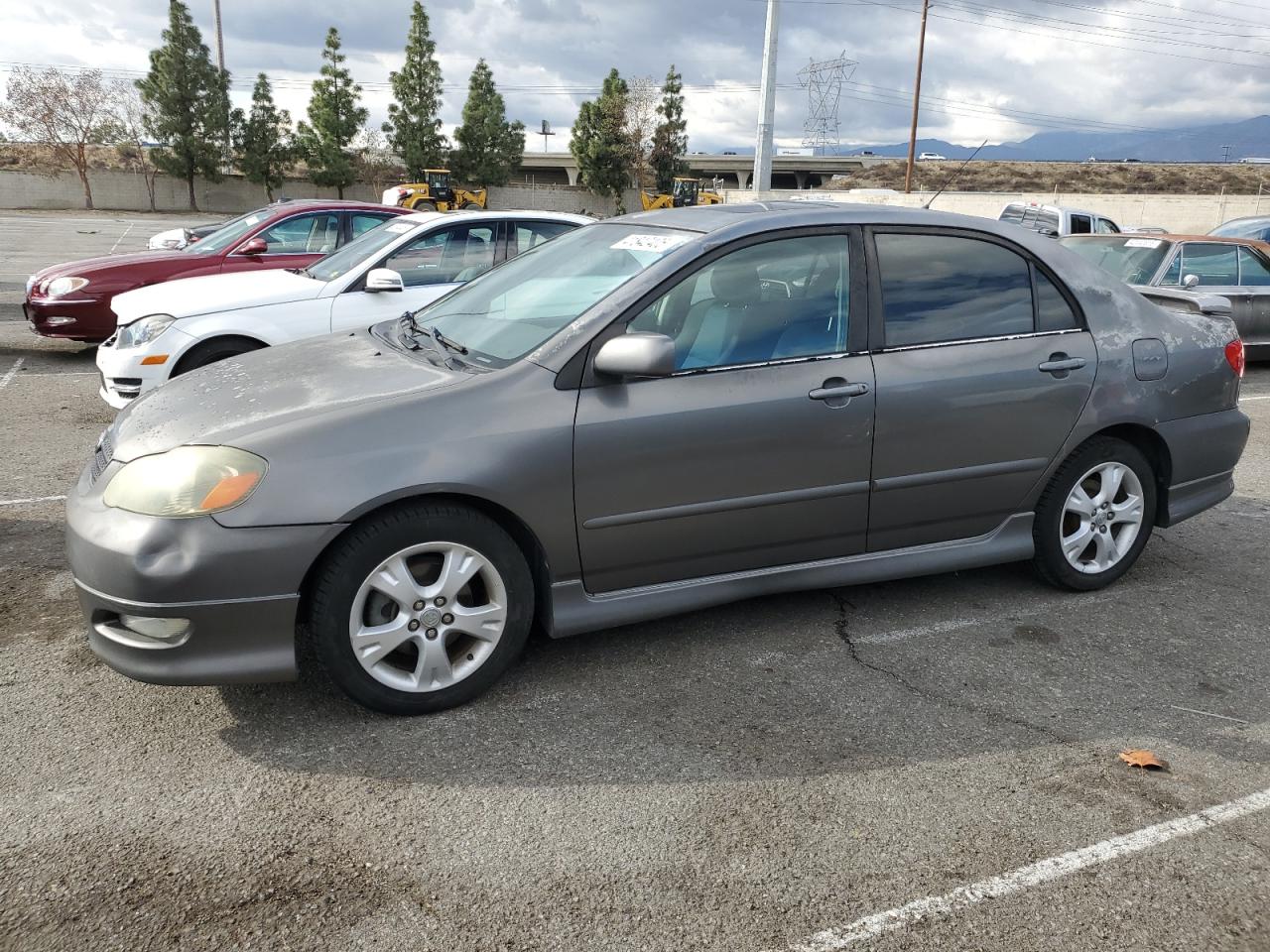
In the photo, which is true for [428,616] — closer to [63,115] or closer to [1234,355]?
[1234,355]

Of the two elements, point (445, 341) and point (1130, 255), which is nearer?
point (445, 341)

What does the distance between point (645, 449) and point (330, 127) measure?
209ft

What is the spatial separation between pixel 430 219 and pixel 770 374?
4.65m

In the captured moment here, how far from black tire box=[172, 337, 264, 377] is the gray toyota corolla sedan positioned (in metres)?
2.98

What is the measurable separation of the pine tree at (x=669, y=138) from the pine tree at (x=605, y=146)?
2.13m

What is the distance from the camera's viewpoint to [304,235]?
9.68 meters

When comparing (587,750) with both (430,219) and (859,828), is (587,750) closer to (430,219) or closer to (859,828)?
(859,828)

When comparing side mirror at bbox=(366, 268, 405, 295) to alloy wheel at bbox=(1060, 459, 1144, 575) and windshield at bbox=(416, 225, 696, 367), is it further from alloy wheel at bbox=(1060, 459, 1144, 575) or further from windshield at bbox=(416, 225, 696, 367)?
alloy wheel at bbox=(1060, 459, 1144, 575)

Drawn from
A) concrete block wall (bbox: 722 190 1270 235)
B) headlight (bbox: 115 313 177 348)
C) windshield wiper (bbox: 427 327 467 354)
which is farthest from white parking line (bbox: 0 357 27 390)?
concrete block wall (bbox: 722 190 1270 235)

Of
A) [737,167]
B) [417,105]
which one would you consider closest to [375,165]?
[417,105]

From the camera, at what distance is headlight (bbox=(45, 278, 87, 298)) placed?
9.43 meters

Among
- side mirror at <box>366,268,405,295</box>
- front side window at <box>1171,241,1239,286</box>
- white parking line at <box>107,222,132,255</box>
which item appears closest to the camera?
side mirror at <box>366,268,405,295</box>

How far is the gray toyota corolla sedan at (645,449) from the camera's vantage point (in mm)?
3111

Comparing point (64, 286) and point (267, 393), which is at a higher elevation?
point (267, 393)
